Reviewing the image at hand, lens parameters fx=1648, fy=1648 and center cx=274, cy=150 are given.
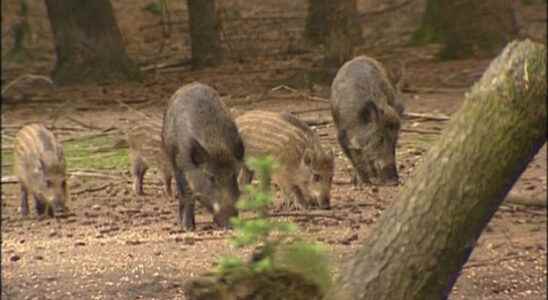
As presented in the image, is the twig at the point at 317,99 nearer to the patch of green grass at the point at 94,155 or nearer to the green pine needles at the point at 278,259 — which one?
the patch of green grass at the point at 94,155

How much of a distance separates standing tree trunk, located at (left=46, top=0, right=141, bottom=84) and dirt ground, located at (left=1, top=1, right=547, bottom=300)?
0.05m

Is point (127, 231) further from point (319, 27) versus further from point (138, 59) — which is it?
point (319, 27)

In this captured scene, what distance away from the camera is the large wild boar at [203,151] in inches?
215

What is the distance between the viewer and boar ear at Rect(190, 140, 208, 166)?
18.3 feet

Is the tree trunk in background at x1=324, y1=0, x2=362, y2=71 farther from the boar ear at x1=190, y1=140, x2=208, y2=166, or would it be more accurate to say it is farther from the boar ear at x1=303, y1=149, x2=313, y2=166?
the boar ear at x1=190, y1=140, x2=208, y2=166

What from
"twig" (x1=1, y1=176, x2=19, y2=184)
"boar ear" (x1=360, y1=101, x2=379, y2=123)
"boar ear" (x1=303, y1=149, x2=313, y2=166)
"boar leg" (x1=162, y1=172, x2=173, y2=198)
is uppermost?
"boar ear" (x1=360, y1=101, x2=379, y2=123)

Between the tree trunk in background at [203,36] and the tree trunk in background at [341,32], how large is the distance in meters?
0.38

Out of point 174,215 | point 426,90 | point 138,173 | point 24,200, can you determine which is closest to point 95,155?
point 138,173

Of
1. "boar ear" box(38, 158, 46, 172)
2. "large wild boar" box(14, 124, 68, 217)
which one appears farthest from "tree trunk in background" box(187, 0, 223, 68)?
"boar ear" box(38, 158, 46, 172)

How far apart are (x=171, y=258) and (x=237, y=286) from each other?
4.88ft

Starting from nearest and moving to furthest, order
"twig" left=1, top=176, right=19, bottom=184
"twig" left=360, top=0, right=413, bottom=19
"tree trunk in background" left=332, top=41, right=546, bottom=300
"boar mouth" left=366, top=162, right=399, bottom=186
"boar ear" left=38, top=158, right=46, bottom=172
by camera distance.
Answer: "tree trunk in background" left=332, top=41, right=546, bottom=300 < "boar mouth" left=366, top=162, right=399, bottom=186 < "twig" left=360, top=0, right=413, bottom=19 < "boar ear" left=38, top=158, right=46, bottom=172 < "twig" left=1, top=176, right=19, bottom=184

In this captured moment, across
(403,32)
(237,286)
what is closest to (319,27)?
(403,32)

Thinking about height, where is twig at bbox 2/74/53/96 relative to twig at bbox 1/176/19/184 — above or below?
above

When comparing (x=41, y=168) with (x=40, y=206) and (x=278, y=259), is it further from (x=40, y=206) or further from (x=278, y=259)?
(x=278, y=259)
